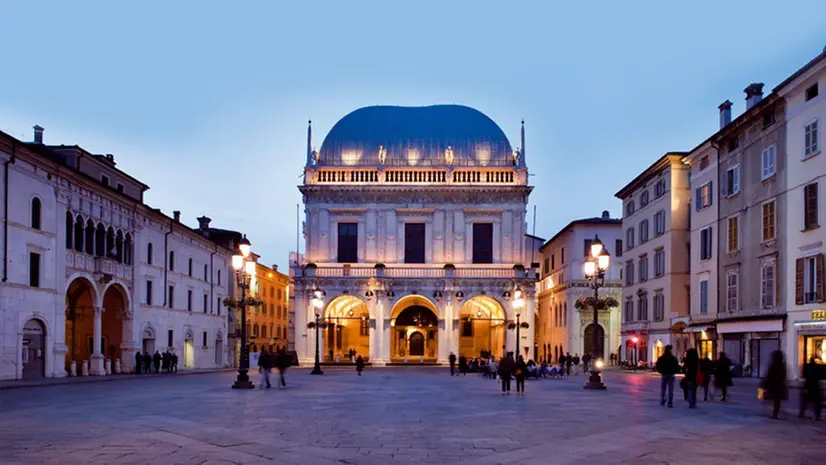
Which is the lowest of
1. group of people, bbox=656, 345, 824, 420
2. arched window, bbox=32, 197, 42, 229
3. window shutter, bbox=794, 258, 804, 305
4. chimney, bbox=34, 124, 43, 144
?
group of people, bbox=656, 345, 824, 420

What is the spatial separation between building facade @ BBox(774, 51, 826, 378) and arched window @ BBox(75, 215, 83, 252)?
109ft

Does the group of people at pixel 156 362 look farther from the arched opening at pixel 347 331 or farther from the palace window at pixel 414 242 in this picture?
the palace window at pixel 414 242

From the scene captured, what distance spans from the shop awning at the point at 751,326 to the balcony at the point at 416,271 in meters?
27.4

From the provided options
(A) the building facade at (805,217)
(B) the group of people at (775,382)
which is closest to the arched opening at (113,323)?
(A) the building facade at (805,217)

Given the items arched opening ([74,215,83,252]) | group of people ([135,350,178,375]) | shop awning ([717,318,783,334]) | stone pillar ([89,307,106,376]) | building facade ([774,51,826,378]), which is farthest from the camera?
group of people ([135,350,178,375])

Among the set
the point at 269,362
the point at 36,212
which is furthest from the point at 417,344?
the point at 269,362

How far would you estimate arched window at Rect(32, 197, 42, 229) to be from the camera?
40.7m

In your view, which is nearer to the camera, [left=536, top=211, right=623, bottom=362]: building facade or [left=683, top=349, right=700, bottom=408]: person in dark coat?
[left=683, top=349, right=700, bottom=408]: person in dark coat


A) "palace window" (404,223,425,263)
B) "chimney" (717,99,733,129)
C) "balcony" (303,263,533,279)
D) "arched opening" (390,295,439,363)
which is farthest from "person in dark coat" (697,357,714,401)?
"arched opening" (390,295,439,363)

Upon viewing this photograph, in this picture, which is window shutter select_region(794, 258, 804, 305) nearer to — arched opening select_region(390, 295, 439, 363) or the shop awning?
the shop awning

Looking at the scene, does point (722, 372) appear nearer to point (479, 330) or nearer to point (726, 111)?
point (726, 111)

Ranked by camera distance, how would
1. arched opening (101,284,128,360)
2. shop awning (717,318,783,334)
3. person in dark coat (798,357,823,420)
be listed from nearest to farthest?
person in dark coat (798,357,823,420)
shop awning (717,318,783,334)
arched opening (101,284,128,360)

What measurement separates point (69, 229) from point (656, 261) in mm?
35931

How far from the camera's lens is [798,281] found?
3791 cm
